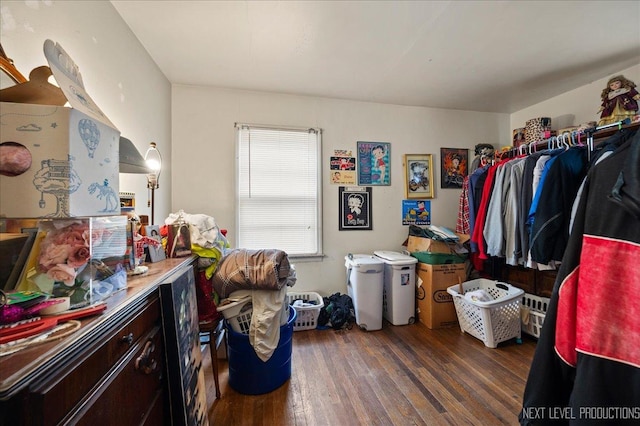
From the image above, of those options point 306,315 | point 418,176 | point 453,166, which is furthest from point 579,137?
point 306,315

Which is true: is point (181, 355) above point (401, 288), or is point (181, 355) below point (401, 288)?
above

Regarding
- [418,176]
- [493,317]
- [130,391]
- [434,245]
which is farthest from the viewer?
[418,176]

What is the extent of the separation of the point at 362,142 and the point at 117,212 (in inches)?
98.6

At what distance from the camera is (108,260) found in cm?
85

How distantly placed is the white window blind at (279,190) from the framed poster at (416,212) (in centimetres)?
107

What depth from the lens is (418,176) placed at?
2994mm

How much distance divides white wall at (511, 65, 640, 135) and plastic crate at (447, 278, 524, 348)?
1.87 meters

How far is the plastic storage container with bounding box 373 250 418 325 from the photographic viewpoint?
2.49m

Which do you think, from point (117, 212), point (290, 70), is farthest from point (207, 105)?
point (117, 212)

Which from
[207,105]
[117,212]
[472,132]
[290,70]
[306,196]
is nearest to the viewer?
[117,212]

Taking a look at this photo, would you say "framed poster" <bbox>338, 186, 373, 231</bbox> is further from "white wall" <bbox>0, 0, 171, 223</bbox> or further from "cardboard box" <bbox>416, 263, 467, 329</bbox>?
"white wall" <bbox>0, 0, 171, 223</bbox>

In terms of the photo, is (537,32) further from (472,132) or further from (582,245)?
(582,245)

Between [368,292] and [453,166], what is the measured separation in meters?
1.93

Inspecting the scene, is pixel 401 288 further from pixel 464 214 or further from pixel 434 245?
pixel 464 214
